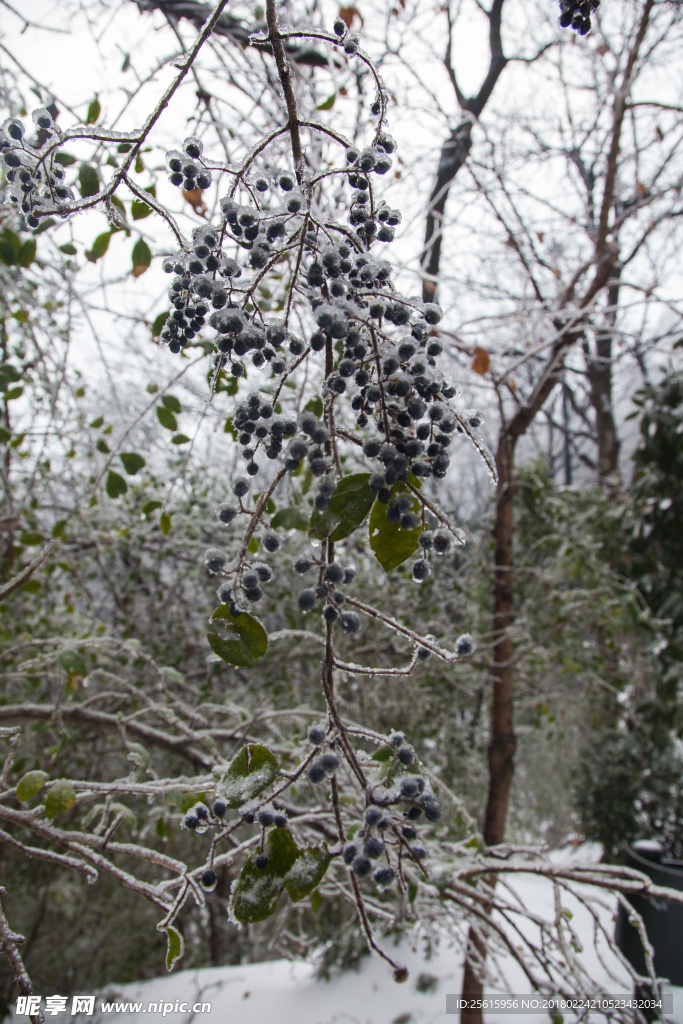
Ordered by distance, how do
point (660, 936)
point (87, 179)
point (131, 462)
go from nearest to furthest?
point (87, 179) < point (131, 462) < point (660, 936)

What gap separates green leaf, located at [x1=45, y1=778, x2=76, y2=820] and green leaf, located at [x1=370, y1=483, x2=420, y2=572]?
29.6 inches

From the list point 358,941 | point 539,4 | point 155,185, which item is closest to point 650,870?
point 358,941

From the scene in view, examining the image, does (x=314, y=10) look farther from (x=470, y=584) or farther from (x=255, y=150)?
(x=470, y=584)

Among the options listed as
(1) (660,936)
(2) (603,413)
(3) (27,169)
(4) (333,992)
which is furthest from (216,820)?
(2) (603,413)

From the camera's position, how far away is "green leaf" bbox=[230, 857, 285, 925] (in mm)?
451

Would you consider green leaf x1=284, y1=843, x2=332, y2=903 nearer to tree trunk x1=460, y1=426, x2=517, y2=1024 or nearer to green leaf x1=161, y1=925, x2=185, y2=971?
green leaf x1=161, y1=925, x2=185, y2=971

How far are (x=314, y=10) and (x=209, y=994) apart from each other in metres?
3.86

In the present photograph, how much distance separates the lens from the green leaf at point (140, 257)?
Answer: 1.11 m

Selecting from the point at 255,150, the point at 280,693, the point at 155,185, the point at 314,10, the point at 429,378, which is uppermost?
the point at 314,10

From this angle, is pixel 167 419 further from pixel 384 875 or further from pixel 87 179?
pixel 384 875

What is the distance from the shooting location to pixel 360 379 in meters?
0.49

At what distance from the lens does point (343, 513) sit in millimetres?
457

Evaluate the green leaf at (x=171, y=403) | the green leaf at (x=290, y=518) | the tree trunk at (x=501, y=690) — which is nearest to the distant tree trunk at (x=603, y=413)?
the tree trunk at (x=501, y=690)

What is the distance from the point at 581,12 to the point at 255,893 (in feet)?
3.15
